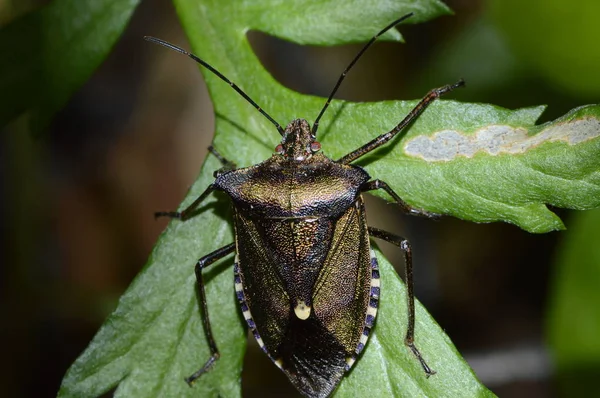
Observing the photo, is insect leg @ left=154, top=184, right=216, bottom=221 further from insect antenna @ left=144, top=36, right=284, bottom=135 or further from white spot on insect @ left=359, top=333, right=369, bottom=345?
white spot on insect @ left=359, top=333, right=369, bottom=345

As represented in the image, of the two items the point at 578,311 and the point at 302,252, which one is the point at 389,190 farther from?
the point at 578,311

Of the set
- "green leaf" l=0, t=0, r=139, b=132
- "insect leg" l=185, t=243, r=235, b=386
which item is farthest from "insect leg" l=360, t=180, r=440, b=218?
"green leaf" l=0, t=0, r=139, b=132

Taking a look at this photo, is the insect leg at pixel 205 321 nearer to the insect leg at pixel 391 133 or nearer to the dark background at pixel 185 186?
the insect leg at pixel 391 133

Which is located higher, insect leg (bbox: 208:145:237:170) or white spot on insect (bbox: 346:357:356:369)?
insect leg (bbox: 208:145:237:170)

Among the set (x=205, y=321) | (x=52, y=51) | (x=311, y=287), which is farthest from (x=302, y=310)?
(x=52, y=51)

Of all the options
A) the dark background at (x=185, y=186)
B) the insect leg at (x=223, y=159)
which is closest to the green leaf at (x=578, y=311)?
the dark background at (x=185, y=186)

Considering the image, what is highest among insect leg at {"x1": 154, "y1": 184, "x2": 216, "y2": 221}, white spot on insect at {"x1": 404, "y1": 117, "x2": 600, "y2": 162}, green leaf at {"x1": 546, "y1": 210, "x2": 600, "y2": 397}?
white spot on insect at {"x1": 404, "y1": 117, "x2": 600, "y2": 162}
